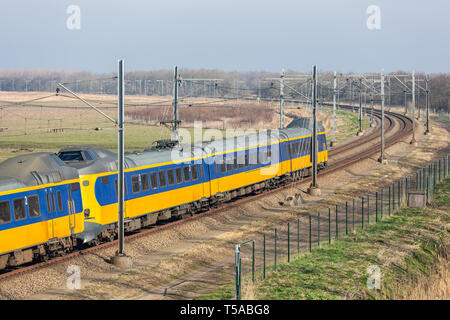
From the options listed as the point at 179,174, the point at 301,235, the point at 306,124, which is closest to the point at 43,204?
the point at 179,174

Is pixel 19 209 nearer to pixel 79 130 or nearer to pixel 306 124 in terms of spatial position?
pixel 306 124

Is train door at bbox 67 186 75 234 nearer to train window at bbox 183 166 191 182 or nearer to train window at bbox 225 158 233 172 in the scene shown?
train window at bbox 183 166 191 182

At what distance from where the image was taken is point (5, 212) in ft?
77.1

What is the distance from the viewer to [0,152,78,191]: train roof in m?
24.9

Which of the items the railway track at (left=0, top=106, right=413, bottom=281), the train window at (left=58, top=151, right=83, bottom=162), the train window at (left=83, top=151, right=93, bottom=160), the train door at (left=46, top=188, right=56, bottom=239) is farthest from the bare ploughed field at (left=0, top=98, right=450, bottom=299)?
the train window at (left=58, top=151, right=83, bottom=162)

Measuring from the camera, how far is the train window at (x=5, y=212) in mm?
23359

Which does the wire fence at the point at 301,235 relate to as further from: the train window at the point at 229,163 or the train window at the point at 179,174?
the train window at the point at 229,163

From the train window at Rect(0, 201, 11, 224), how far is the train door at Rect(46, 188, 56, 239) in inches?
81.2

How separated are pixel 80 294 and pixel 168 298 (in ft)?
9.75

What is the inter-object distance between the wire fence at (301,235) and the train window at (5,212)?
7925 millimetres

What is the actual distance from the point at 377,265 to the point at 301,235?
6.17m

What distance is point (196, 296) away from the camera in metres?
22.8

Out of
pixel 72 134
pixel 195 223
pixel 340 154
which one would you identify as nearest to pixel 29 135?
pixel 72 134
